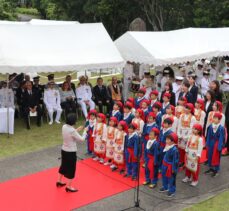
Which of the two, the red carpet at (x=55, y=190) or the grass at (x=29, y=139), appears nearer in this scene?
the red carpet at (x=55, y=190)

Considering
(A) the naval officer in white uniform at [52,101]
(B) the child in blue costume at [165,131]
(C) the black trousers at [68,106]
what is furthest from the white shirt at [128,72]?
(B) the child in blue costume at [165,131]

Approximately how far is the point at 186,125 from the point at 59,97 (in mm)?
5578

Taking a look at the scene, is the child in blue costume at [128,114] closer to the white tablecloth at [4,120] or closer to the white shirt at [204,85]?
the white tablecloth at [4,120]

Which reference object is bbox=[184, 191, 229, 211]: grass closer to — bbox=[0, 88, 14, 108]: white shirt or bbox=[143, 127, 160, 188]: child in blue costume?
bbox=[143, 127, 160, 188]: child in blue costume

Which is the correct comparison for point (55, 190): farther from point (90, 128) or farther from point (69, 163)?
point (90, 128)

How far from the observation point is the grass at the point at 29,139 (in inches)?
405

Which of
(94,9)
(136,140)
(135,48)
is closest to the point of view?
(136,140)

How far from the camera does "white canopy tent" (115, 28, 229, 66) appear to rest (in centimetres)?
1345

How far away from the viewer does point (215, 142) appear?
838 centimetres

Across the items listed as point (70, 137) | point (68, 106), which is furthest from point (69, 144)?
point (68, 106)

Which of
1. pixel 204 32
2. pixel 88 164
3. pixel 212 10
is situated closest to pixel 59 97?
pixel 88 164

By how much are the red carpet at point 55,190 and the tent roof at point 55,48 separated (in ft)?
12.5

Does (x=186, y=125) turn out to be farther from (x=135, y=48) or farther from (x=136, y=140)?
(x=135, y=48)

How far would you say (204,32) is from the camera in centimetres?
1645
